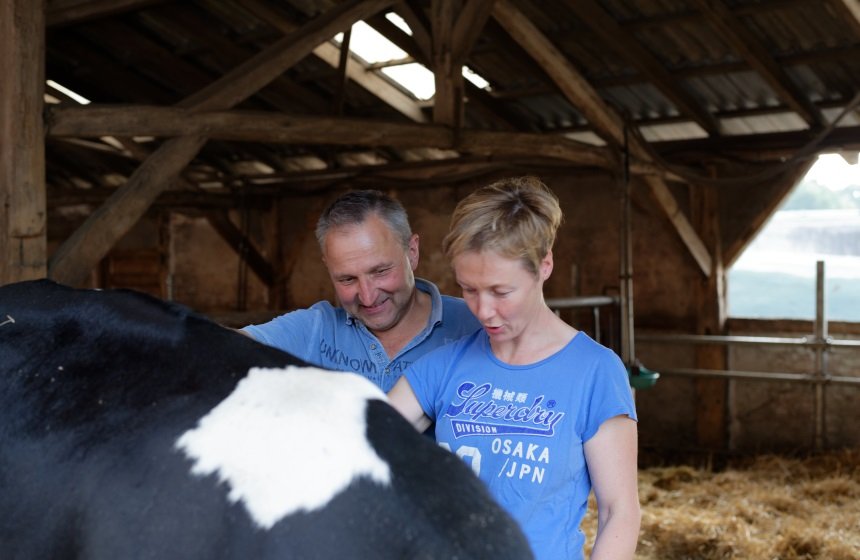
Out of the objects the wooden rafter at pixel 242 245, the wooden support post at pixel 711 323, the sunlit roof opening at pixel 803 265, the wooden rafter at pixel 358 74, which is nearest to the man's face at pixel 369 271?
the wooden rafter at pixel 358 74

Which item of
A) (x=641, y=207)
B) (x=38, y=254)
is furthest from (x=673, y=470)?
(x=38, y=254)

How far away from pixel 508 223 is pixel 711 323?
6.44m

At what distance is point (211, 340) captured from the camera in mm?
1068

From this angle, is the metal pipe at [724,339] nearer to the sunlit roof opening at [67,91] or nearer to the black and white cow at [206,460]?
the sunlit roof opening at [67,91]

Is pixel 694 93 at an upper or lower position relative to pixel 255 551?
upper

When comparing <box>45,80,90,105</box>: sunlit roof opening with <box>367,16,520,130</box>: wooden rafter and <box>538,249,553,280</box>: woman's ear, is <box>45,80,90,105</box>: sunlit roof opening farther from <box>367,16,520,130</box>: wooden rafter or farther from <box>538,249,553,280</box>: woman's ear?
<box>538,249,553,280</box>: woman's ear

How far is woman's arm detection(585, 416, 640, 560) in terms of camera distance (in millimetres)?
1453

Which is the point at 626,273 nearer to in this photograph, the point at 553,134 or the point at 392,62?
the point at 553,134

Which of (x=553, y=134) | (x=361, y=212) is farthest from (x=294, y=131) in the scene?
(x=361, y=212)

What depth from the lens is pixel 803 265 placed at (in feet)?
28.7

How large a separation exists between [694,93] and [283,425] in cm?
647

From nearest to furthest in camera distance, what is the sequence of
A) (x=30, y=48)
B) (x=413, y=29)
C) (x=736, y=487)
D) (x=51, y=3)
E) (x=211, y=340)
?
(x=211, y=340) → (x=30, y=48) → (x=51, y=3) → (x=413, y=29) → (x=736, y=487)

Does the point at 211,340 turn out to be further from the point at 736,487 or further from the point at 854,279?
the point at 854,279

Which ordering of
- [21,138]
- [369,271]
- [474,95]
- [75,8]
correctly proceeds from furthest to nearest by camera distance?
[474,95], [75,8], [21,138], [369,271]
